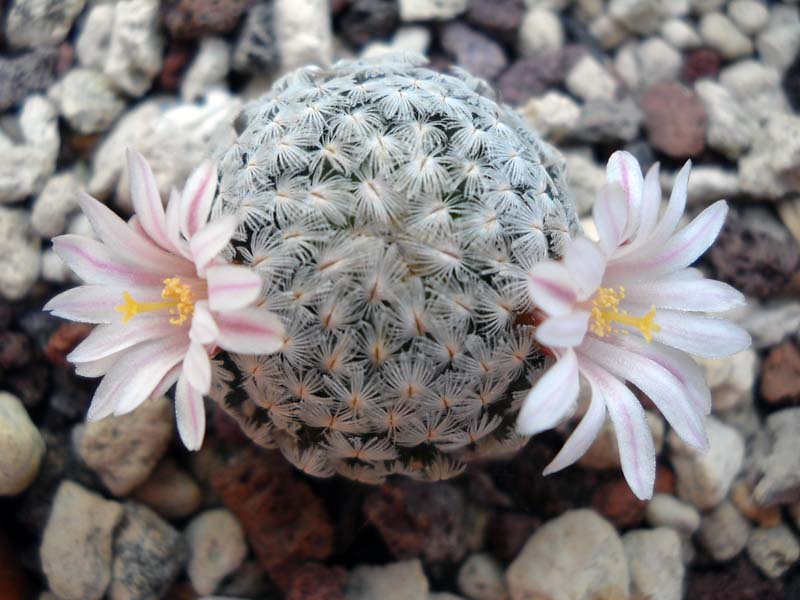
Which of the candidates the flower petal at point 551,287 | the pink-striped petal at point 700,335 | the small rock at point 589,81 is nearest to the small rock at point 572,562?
the pink-striped petal at point 700,335

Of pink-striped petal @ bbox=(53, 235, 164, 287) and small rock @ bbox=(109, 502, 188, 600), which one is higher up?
pink-striped petal @ bbox=(53, 235, 164, 287)

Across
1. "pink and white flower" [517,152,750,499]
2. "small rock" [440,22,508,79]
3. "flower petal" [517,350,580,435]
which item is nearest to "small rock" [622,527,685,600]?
"pink and white flower" [517,152,750,499]

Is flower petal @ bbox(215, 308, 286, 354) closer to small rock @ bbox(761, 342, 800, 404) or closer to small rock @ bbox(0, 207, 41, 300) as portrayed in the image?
small rock @ bbox(0, 207, 41, 300)

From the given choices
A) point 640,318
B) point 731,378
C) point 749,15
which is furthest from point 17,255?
point 749,15

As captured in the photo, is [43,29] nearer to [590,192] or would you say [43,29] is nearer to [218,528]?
[218,528]

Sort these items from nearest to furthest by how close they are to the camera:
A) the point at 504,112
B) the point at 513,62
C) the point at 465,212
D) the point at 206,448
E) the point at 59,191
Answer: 1. the point at 465,212
2. the point at 504,112
3. the point at 206,448
4. the point at 59,191
5. the point at 513,62

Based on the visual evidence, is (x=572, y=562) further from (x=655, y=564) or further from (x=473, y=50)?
(x=473, y=50)

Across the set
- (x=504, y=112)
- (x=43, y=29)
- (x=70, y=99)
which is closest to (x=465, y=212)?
(x=504, y=112)
